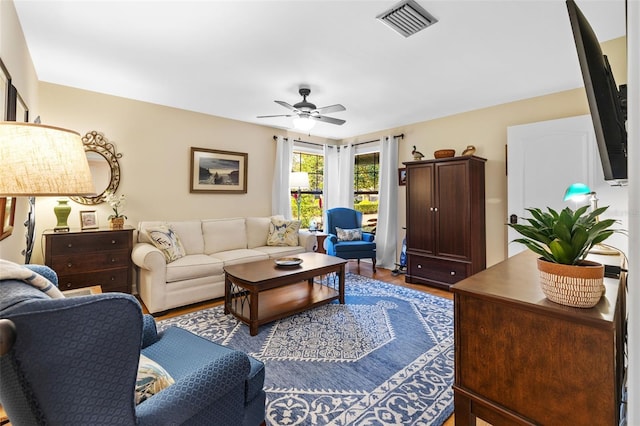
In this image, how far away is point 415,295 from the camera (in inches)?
143

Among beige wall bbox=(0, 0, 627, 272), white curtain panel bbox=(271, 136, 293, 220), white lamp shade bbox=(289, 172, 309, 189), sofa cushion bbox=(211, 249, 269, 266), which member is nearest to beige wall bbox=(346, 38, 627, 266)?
beige wall bbox=(0, 0, 627, 272)

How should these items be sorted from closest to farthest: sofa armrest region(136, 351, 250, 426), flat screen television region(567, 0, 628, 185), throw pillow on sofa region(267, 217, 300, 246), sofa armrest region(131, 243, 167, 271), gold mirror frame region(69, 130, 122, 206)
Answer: sofa armrest region(136, 351, 250, 426) → flat screen television region(567, 0, 628, 185) → sofa armrest region(131, 243, 167, 271) → gold mirror frame region(69, 130, 122, 206) → throw pillow on sofa region(267, 217, 300, 246)

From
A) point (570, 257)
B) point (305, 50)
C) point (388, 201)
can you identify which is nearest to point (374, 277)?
point (388, 201)

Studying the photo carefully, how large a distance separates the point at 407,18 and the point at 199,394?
7.99 ft

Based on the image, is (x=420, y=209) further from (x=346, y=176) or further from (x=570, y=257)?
(x=570, y=257)

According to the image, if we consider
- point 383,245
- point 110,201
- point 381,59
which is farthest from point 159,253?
point 383,245

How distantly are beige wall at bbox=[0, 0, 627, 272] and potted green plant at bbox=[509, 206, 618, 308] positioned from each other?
7.92 feet

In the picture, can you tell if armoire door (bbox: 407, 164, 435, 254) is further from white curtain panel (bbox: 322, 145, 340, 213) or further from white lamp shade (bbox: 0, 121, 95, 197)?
white lamp shade (bbox: 0, 121, 95, 197)

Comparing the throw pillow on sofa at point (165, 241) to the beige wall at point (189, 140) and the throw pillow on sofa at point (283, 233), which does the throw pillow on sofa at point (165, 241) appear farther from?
the throw pillow on sofa at point (283, 233)

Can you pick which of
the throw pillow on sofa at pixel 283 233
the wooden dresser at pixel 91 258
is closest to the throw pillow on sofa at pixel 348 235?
the throw pillow on sofa at pixel 283 233

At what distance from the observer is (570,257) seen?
1071 mm

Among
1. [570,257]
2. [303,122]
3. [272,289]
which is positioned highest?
[303,122]

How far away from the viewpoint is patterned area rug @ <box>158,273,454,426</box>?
167cm

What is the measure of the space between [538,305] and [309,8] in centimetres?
207
